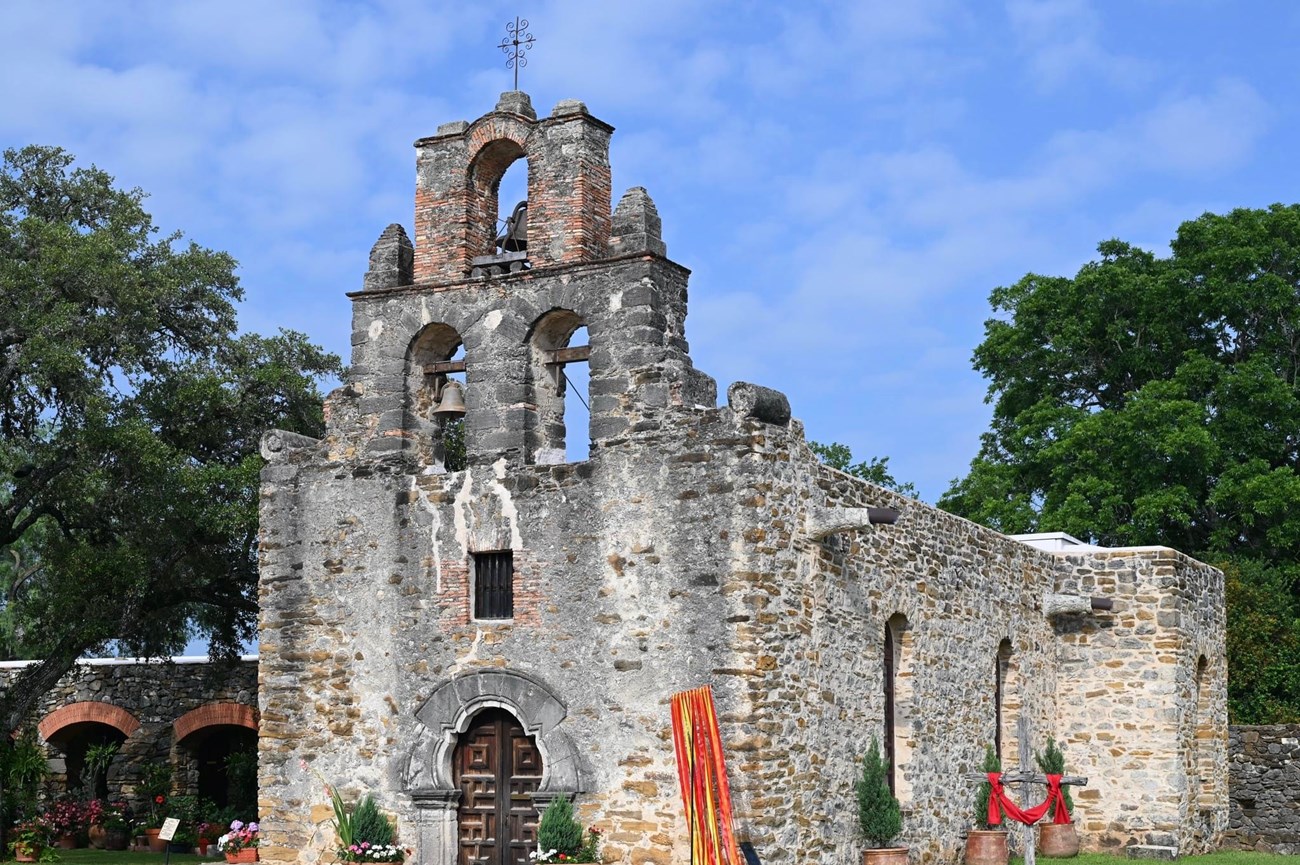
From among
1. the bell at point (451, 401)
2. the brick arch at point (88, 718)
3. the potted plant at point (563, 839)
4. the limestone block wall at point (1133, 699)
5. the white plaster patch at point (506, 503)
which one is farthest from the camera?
the brick arch at point (88, 718)

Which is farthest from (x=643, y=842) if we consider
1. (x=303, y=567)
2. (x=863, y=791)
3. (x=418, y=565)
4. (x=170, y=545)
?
(x=170, y=545)

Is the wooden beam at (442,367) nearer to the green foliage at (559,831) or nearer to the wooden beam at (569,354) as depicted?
A: the wooden beam at (569,354)

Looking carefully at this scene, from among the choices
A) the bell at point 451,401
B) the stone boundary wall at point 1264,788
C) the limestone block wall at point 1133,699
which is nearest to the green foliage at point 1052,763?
the limestone block wall at point 1133,699

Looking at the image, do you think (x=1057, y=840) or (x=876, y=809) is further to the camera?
(x=1057, y=840)

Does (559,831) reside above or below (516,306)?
below

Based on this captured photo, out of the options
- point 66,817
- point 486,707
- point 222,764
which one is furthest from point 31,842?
point 486,707

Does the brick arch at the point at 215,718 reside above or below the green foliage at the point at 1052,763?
above

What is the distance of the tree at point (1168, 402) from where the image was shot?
30.7 meters

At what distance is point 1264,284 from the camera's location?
103 feet

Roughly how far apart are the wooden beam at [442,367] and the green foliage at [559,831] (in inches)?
179

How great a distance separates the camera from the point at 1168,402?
30844 mm

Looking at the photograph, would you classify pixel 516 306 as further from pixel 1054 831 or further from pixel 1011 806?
pixel 1054 831

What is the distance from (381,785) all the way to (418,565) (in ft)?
7.13

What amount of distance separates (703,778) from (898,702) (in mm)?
3826
